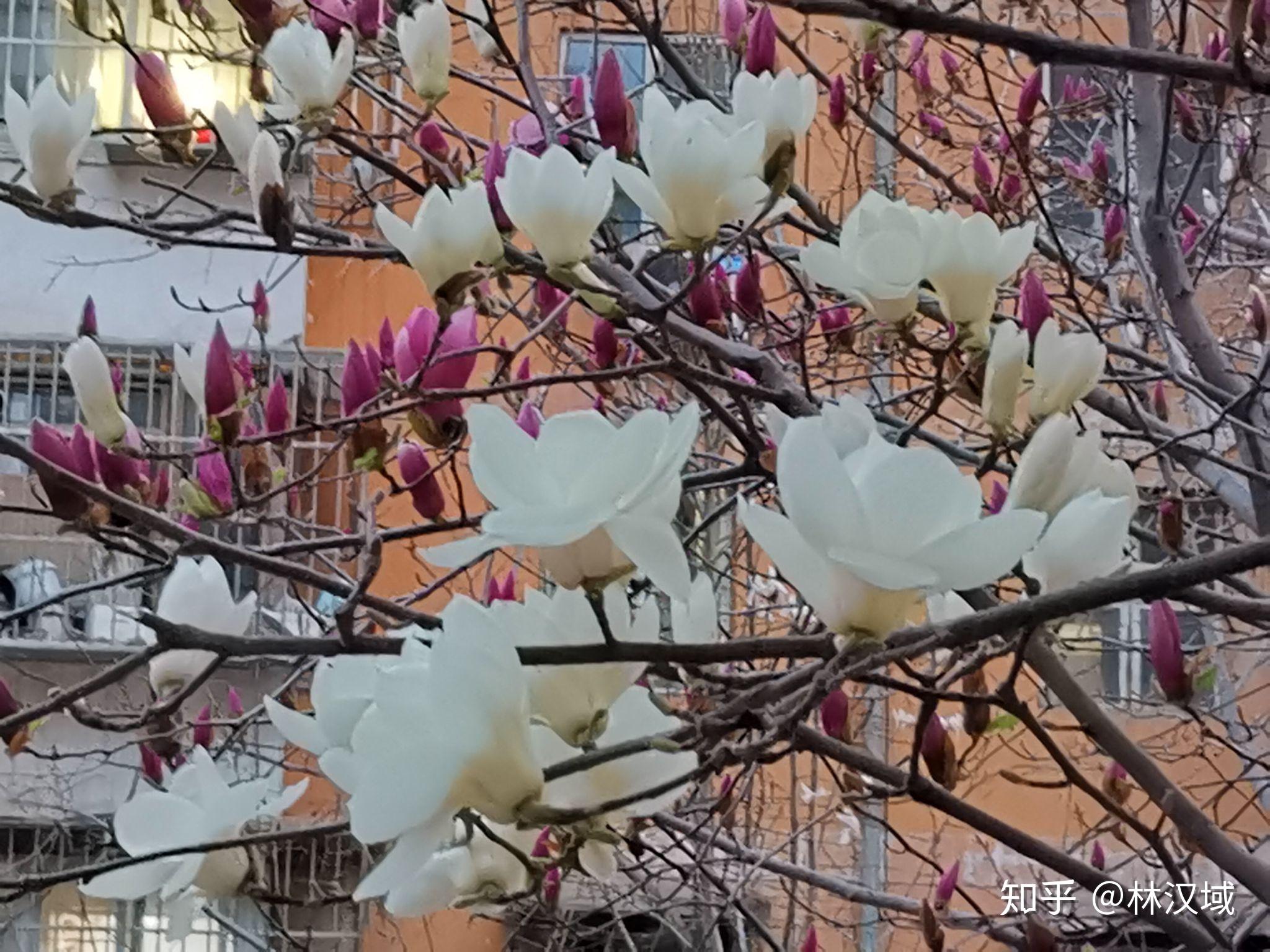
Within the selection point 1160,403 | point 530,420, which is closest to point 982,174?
point 1160,403

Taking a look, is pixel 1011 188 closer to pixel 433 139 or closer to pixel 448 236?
pixel 433 139

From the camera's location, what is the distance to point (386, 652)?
0.57 m

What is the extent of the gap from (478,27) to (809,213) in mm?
346

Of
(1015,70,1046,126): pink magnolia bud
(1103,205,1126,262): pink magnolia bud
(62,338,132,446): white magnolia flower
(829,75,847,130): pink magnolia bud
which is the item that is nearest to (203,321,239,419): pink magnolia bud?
(62,338,132,446): white magnolia flower

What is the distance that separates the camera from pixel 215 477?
3.25ft

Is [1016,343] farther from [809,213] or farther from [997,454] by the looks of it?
[809,213]

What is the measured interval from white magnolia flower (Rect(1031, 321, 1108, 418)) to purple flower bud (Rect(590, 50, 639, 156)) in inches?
14.5

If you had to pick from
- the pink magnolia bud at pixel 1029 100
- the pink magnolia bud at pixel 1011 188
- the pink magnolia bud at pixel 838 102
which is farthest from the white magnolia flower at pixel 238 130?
the pink magnolia bud at pixel 1011 188

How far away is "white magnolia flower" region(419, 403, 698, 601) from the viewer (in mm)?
411

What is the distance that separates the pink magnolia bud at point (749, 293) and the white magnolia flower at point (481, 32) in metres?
0.30

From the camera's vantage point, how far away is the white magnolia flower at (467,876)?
51 cm

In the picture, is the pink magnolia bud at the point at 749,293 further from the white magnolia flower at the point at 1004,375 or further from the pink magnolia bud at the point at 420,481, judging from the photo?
the white magnolia flower at the point at 1004,375

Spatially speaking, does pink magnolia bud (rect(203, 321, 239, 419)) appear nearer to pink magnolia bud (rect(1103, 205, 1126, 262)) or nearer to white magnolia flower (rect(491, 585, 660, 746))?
white magnolia flower (rect(491, 585, 660, 746))

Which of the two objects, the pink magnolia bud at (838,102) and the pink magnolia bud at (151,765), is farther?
the pink magnolia bud at (838,102)
